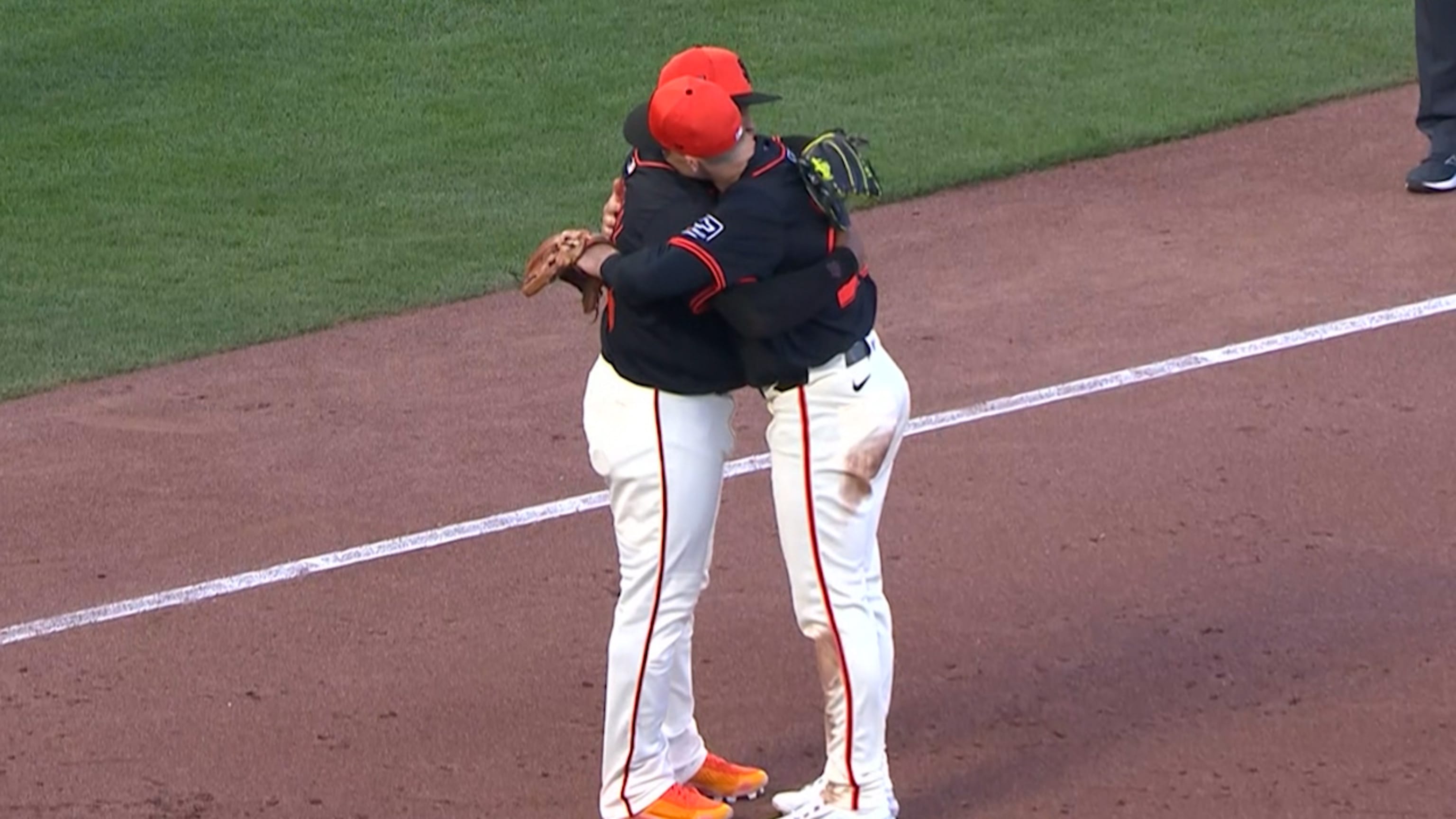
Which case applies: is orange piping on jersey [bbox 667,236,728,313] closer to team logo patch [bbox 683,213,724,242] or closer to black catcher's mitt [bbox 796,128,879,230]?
team logo patch [bbox 683,213,724,242]

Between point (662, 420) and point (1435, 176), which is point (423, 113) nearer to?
point (1435, 176)

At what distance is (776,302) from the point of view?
489cm

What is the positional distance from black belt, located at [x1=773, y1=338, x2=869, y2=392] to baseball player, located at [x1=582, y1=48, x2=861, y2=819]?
0.10 meters

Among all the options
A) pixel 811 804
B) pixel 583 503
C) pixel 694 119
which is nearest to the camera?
pixel 694 119

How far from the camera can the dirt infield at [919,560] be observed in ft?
18.8

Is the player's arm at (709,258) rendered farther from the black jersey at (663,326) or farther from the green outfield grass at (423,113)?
the green outfield grass at (423,113)

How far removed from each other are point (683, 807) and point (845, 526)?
2.62 feet

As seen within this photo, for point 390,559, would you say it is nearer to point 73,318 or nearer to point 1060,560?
point 1060,560

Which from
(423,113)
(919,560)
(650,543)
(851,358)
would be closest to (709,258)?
(851,358)

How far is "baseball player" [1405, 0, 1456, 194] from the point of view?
9.71m

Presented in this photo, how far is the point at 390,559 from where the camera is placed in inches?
279

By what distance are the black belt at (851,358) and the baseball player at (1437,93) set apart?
552 centimetres

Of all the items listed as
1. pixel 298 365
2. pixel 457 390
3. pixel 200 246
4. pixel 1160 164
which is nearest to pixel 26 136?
pixel 200 246

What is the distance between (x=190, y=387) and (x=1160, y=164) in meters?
4.53
